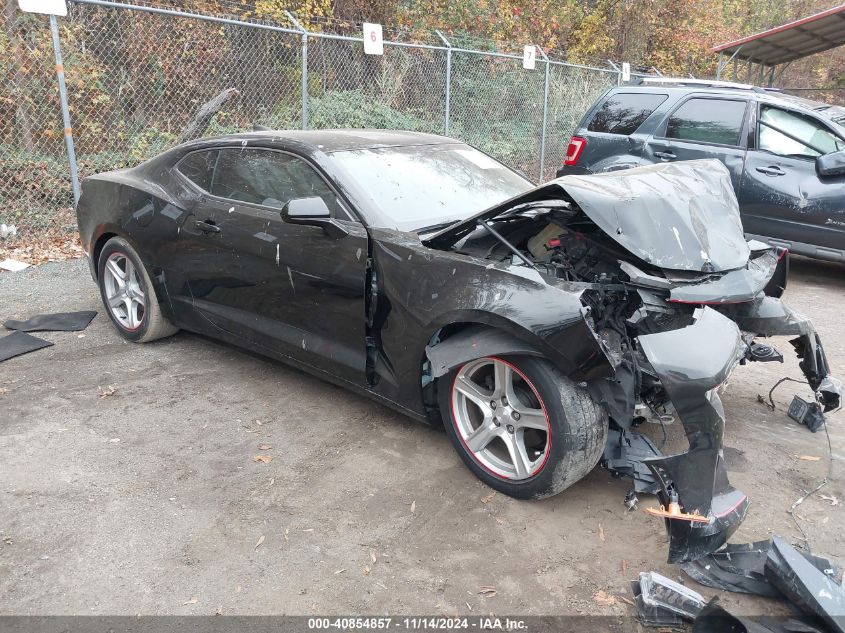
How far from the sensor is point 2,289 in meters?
6.15

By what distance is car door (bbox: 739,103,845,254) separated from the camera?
20.8 feet

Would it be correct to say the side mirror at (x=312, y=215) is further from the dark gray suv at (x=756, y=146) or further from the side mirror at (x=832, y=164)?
the side mirror at (x=832, y=164)

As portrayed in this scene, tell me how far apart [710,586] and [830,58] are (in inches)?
1111

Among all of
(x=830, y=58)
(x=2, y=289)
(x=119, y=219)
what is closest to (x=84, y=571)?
(x=119, y=219)

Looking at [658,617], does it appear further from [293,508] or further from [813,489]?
[293,508]

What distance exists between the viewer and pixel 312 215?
3.46 m

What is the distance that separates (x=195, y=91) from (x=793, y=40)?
1172 centimetres

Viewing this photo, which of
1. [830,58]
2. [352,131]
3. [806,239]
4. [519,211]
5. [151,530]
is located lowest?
[151,530]

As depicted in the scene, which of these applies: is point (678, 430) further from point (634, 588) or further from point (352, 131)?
point (352, 131)

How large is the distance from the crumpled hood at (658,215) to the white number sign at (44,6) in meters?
5.11

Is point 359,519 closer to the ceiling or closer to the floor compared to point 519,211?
closer to the floor

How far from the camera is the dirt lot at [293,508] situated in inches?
100

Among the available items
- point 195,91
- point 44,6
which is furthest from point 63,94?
point 195,91

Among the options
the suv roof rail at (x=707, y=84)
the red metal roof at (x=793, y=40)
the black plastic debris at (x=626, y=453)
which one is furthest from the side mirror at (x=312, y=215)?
the red metal roof at (x=793, y=40)
